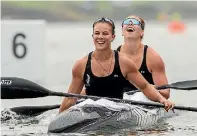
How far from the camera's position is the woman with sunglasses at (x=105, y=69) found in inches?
386

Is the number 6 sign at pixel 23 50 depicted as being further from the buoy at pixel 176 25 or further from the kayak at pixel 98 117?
the buoy at pixel 176 25

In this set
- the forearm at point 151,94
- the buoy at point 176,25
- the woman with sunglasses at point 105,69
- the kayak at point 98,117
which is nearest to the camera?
the kayak at point 98,117

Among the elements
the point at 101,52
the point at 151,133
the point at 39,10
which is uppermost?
the point at 39,10

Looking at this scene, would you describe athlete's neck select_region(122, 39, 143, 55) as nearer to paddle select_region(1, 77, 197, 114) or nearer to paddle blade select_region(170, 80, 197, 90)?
paddle blade select_region(170, 80, 197, 90)

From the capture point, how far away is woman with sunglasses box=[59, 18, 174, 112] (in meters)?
9.80

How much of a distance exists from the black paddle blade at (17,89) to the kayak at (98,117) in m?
0.53

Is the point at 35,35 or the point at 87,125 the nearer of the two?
the point at 87,125

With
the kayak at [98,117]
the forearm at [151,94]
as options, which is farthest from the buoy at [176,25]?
the forearm at [151,94]

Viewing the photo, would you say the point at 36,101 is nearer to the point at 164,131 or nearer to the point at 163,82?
the point at 163,82

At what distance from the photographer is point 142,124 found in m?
10.2

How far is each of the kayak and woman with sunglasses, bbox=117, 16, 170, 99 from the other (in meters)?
0.93

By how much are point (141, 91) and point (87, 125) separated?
1030 mm

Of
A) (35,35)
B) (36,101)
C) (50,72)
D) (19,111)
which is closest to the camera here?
(19,111)

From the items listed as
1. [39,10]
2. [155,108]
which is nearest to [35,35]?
[155,108]
